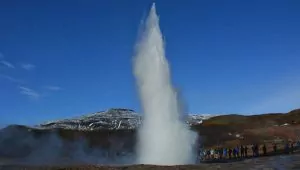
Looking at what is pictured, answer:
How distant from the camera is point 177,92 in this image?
35844mm

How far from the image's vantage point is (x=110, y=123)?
16625cm

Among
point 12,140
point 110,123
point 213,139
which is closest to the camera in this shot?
point 12,140

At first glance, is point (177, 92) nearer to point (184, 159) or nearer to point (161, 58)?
point (161, 58)

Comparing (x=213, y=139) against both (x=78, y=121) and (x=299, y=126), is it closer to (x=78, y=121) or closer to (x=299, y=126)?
(x=299, y=126)

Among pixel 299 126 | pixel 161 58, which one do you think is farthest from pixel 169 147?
pixel 299 126

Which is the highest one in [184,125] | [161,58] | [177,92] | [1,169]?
[161,58]

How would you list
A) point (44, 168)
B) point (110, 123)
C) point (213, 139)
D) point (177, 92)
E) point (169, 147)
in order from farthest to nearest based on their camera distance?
point (110, 123) → point (213, 139) → point (177, 92) → point (169, 147) → point (44, 168)

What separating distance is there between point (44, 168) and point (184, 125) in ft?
36.9

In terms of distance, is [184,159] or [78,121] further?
[78,121]

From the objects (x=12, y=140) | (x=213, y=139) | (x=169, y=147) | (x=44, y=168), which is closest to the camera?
(x=44, y=168)

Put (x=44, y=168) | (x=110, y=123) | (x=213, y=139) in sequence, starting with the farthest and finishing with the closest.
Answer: (x=110, y=123) → (x=213, y=139) → (x=44, y=168)

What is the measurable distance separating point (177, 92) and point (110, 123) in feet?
434

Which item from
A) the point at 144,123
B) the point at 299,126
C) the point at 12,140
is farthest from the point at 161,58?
the point at 299,126

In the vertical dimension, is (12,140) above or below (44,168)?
above
